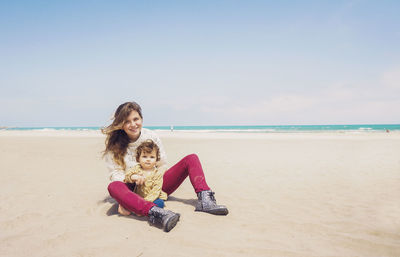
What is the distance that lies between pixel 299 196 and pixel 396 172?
13.2ft

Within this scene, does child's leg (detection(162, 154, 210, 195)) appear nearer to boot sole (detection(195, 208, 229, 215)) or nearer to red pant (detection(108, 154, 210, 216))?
red pant (detection(108, 154, 210, 216))

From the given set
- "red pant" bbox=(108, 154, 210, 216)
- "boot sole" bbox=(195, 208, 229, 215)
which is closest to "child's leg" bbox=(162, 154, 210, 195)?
"red pant" bbox=(108, 154, 210, 216)

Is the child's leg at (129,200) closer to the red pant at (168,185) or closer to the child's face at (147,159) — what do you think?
the red pant at (168,185)

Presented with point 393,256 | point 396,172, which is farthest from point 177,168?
point 396,172

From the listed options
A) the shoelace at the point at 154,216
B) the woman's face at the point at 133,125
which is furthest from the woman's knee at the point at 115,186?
the woman's face at the point at 133,125

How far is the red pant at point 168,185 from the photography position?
3021mm

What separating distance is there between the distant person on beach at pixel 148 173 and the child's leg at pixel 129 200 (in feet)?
0.61

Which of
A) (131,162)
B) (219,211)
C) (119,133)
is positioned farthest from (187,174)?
(119,133)

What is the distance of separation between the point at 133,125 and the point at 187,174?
109 cm

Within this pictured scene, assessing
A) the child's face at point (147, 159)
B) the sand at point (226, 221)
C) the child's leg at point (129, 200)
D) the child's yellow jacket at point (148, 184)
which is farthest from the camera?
the child's face at point (147, 159)

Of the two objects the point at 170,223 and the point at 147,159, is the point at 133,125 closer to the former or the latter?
the point at 147,159

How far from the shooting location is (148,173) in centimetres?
350

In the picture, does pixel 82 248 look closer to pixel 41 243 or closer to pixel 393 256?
pixel 41 243

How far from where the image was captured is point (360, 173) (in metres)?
6.46
